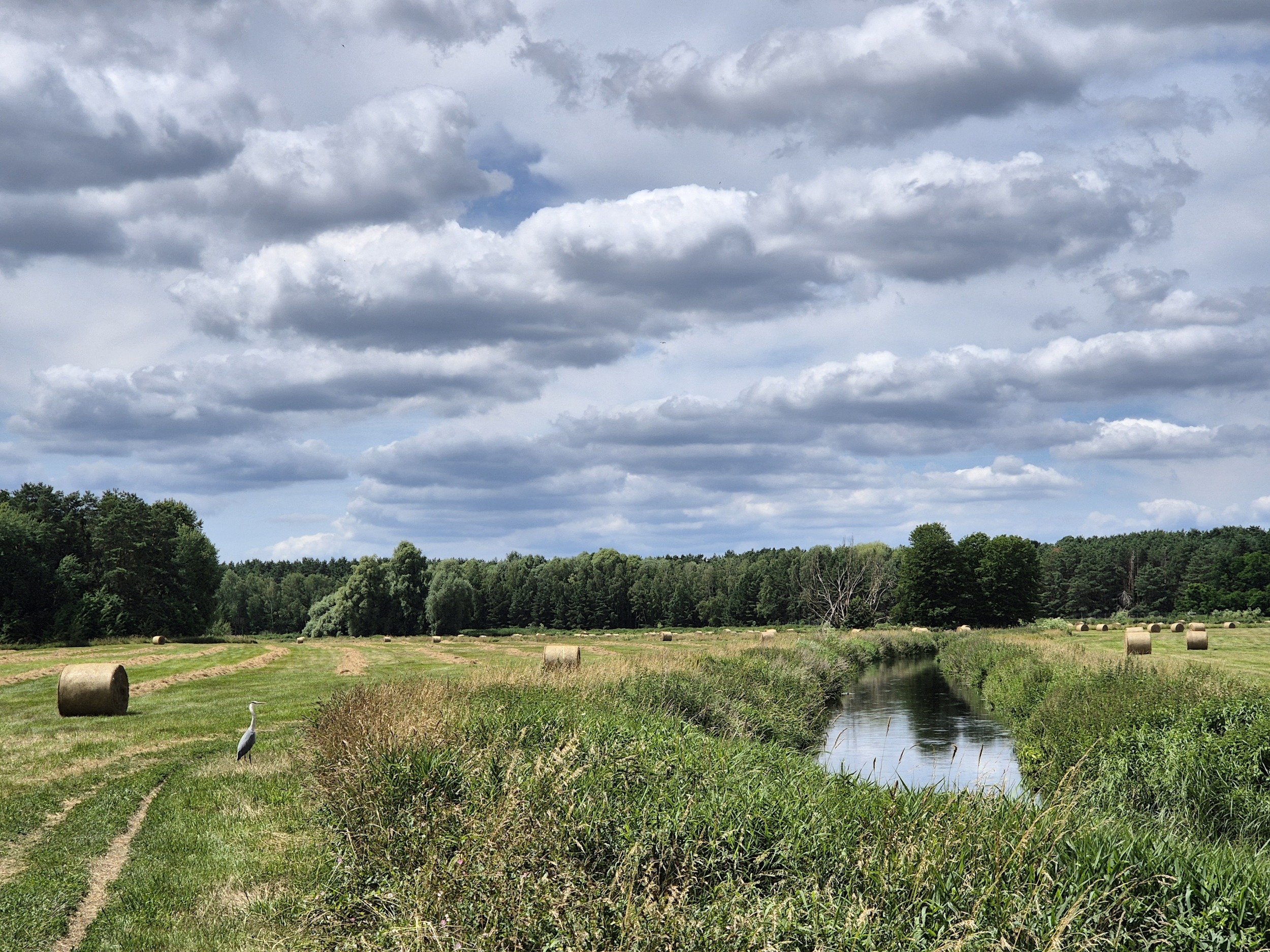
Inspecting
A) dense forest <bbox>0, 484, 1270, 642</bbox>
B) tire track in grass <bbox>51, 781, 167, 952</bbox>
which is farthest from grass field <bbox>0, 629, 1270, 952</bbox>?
dense forest <bbox>0, 484, 1270, 642</bbox>

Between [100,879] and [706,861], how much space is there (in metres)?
6.78

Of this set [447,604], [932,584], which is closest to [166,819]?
[447,604]

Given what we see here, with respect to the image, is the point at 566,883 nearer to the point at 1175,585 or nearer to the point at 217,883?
the point at 217,883

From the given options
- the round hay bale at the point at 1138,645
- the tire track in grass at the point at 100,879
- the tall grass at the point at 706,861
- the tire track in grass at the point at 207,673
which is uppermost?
the tall grass at the point at 706,861

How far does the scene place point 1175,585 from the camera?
116 meters

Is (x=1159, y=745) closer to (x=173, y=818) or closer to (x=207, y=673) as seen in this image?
Answer: (x=173, y=818)

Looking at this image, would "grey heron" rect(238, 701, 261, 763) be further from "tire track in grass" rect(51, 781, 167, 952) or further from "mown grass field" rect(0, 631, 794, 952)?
"tire track in grass" rect(51, 781, 167, 952)

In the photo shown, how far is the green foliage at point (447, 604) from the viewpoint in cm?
8519

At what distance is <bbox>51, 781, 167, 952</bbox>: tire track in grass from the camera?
8383 mm

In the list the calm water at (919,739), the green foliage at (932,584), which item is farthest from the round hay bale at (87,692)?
the green foliage at (932,584)

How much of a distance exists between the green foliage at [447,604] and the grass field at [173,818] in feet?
182

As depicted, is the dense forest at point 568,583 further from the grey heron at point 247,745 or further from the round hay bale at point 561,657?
the grey heron at point 247,745

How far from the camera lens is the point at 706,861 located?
8.19 meters

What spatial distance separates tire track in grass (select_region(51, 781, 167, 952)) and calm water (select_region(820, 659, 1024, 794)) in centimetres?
794
